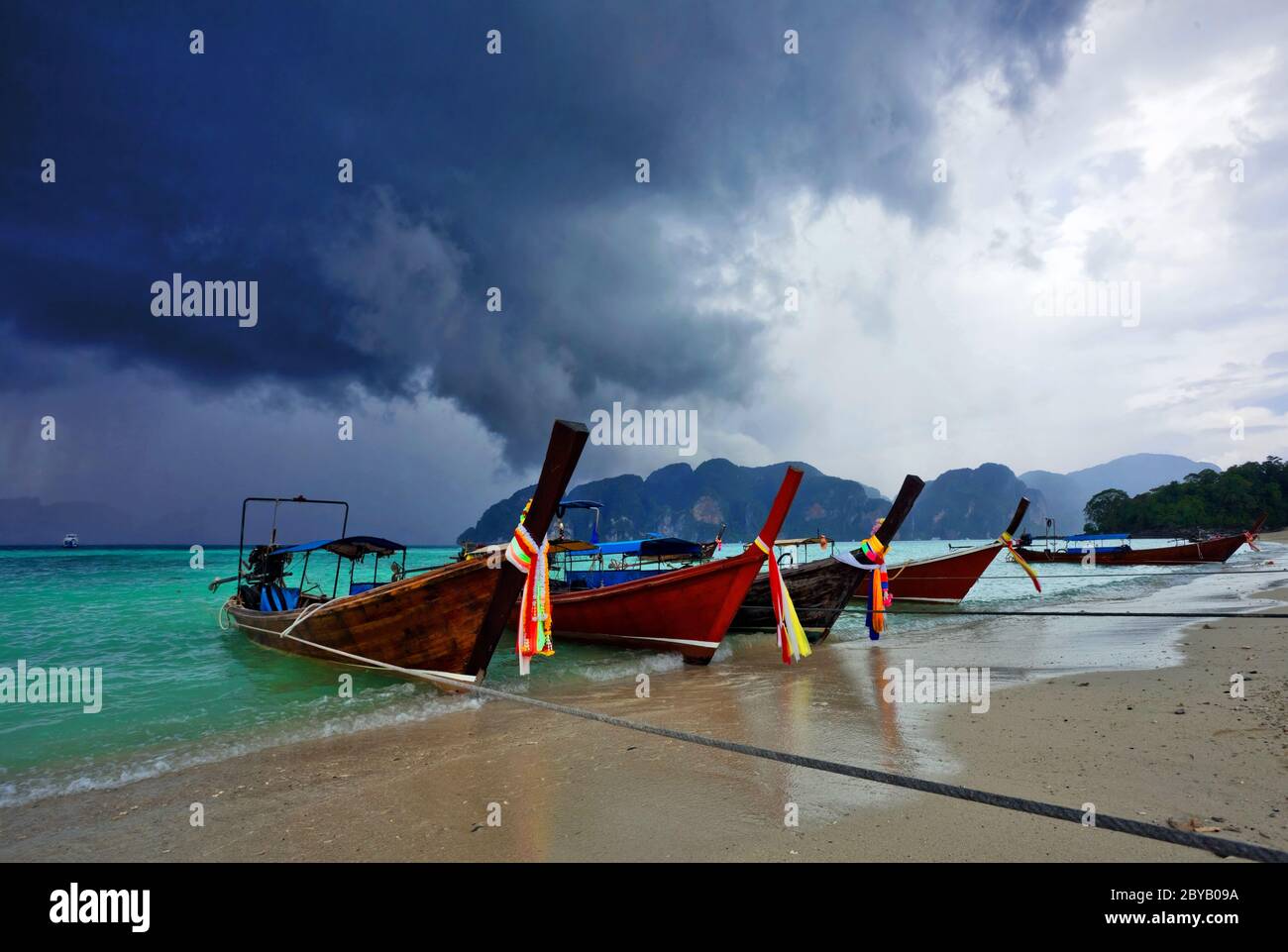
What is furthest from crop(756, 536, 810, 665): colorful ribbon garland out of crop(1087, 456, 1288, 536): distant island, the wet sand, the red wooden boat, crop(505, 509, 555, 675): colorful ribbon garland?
crop(1087, 456, 1288, 536): distant island

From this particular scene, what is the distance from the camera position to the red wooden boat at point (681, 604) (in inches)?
374

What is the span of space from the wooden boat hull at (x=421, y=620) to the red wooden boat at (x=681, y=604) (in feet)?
8.34

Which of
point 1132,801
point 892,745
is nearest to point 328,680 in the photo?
point 892,745

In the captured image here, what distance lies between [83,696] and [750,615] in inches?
508

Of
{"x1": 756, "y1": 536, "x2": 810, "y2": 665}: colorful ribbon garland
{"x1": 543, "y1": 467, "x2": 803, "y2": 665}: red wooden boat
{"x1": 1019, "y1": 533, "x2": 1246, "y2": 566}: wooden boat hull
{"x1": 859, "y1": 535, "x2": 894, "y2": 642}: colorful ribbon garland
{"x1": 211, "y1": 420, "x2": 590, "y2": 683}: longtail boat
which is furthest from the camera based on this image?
{"x1": 1019, "y1": 533, "x2": 1246, "y2": 566}: wooden boat hull

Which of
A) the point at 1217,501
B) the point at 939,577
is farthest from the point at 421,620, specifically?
the point at 1217,501

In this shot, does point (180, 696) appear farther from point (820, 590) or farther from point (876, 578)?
point (876, 578)

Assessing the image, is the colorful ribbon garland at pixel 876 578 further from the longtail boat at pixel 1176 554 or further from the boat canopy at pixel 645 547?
the longtail boat at pixel 1176 554

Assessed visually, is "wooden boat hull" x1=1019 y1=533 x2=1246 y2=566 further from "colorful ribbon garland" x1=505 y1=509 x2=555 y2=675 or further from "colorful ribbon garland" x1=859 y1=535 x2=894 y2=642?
"colorful ribbon garland" x1=505 y1=509 x2=555 y2=675

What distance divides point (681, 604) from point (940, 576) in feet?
44.4

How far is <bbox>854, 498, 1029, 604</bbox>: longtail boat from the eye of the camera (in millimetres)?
18984

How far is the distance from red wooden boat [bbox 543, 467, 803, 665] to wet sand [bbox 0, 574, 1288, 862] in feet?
8.60

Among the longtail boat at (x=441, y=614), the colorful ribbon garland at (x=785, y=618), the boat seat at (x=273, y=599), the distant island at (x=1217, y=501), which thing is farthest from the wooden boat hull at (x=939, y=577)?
the distant island at (x=1217, y=501)

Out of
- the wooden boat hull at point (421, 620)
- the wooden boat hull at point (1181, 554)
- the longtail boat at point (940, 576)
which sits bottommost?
the wooden boat hull at point (1181, 554)
